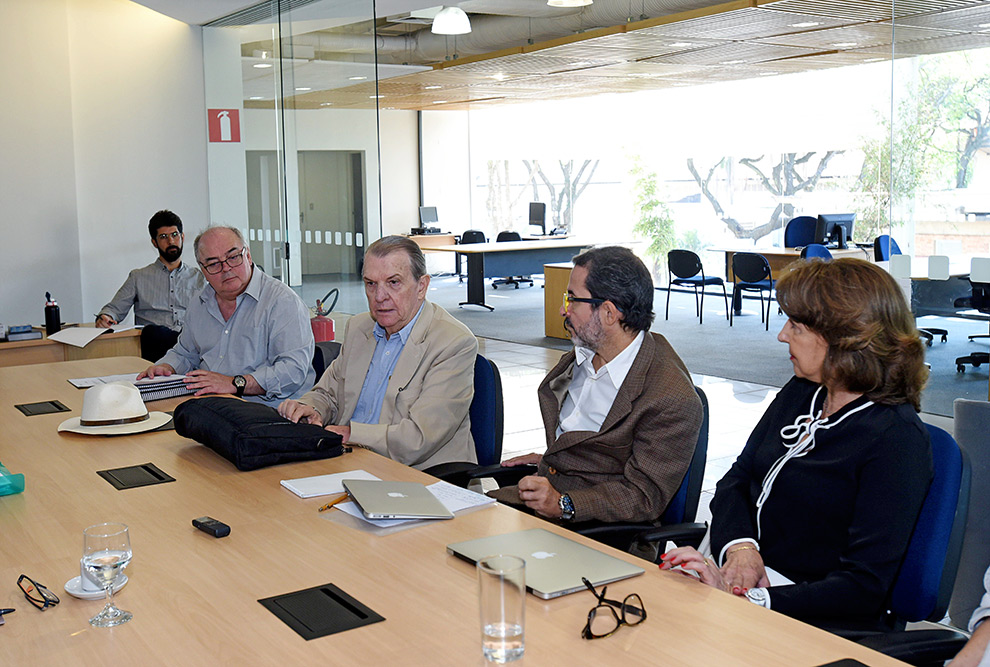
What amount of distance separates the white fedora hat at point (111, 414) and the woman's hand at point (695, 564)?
221 cm

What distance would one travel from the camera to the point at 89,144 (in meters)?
7.84

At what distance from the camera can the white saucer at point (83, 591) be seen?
6.07 ft

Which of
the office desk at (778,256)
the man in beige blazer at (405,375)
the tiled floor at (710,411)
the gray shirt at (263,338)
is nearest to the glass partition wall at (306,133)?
the tiled floor at (710,411)

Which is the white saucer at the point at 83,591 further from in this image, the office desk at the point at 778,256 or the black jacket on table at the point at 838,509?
the office desk at the point at 778,256

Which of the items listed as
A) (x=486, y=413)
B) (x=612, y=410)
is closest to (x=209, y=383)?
(x=486, y=413)

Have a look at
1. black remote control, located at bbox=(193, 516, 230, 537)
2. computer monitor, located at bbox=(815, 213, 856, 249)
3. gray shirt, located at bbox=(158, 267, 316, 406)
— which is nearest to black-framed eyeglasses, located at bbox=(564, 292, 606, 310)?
black remote control, located at bbox=(193, 516, 230, 537)

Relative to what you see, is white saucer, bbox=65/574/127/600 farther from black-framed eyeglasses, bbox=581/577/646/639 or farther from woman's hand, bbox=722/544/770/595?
woman's hand, bbox=722/544/770/595

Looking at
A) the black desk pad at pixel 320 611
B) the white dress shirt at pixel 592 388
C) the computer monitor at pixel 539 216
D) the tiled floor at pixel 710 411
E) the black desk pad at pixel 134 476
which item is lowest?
the tiled floor at pixel 710 411

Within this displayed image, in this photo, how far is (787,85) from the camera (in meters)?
15.1

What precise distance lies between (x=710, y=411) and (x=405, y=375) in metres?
3.94

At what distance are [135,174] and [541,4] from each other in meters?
4.65

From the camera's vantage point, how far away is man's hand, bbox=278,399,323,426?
348cm

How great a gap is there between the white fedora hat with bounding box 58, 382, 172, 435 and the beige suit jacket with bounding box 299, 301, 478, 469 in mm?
796

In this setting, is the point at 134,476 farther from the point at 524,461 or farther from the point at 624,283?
the point at 624,283
